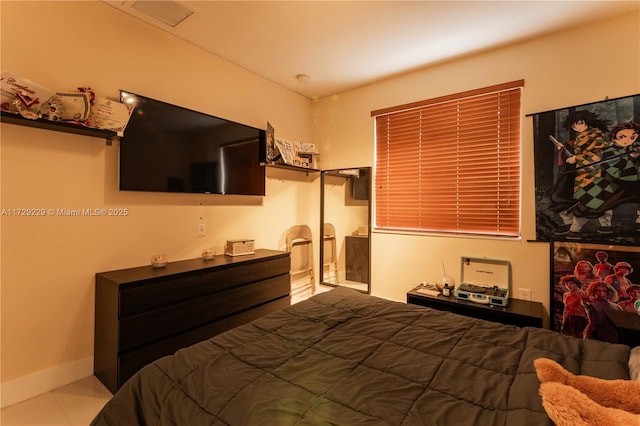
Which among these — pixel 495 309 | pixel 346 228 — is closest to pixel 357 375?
pixel 495 309

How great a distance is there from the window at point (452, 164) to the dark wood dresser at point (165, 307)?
5.52 ft

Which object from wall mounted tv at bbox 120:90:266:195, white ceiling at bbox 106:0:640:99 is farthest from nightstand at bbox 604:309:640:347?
wall mounted tv at bbox 120:90:266:195

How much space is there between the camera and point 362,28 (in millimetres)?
2393

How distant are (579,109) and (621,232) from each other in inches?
Answer: 38.0

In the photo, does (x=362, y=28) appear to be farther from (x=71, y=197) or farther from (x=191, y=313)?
(x=191, y=313)

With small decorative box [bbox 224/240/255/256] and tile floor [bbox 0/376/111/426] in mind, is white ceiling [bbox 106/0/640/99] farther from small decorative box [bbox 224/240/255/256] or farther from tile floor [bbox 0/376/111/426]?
tile floor [bbox 0/376/111/426]

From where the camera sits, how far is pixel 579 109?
7.45ft

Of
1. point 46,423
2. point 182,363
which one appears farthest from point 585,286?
point 46,423

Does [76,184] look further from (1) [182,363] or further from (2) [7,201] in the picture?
(1) [182,363]

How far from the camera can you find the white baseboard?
1.78 meters

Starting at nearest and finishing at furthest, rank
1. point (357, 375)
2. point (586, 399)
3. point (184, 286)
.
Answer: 1. point (586, 399)
2. point (357, 375)
3. point (184, 286)

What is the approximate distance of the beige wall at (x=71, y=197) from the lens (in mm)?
1800

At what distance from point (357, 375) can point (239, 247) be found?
1.99 meters

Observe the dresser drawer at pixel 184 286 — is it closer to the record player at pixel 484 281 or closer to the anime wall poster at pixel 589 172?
the record player at pixel 484 281
